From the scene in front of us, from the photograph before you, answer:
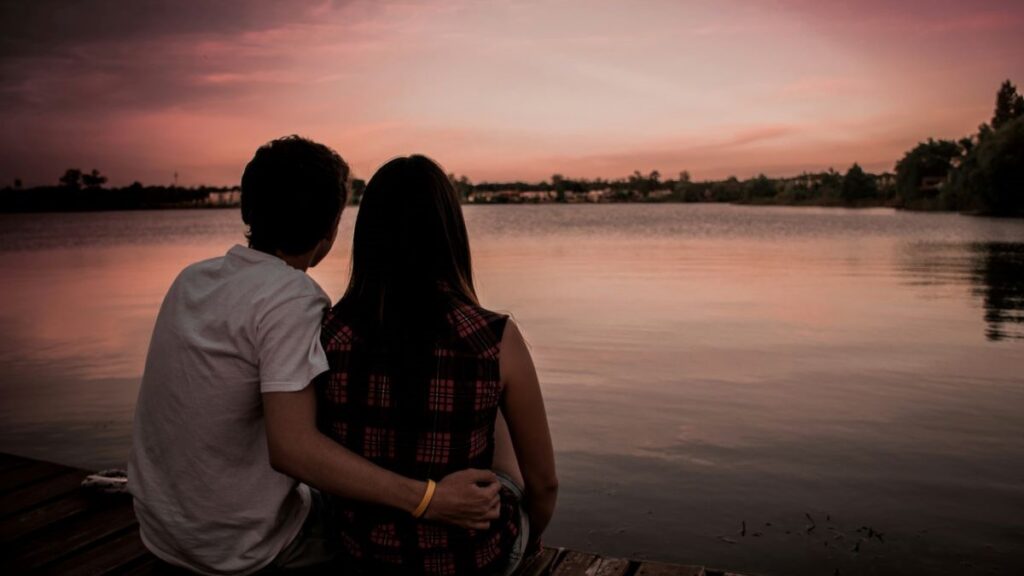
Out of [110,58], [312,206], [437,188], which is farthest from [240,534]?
[110,58]

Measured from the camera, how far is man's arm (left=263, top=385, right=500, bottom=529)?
2154 mm

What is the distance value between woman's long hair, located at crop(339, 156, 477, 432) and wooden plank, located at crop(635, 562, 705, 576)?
1669 millimetres

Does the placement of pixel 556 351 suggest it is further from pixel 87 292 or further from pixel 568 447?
pixel 87 292

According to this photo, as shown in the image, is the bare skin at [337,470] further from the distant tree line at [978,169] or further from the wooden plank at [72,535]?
the distant tree line at [978,169]

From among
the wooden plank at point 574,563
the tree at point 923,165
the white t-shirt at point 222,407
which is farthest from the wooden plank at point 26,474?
the tree at point 923,165

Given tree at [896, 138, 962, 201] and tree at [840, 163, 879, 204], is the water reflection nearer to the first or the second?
tree at [896, 138, 962, 201]

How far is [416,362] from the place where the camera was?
2.15 meters

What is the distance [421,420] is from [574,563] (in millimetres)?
1537

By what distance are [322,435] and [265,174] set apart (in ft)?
2.63

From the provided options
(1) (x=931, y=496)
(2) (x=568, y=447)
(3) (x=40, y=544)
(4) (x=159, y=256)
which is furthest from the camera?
(4) (x=159, y=256)

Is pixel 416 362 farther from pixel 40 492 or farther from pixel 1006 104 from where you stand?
pixel 1006 104

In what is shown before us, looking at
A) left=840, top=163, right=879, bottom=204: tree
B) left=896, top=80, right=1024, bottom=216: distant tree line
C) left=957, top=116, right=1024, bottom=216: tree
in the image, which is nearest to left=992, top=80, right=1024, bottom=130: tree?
left=896, top=80, right=1024, bottom=216: distant tree line

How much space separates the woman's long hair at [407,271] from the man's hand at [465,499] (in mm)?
227

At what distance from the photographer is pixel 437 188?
2.22 meters
